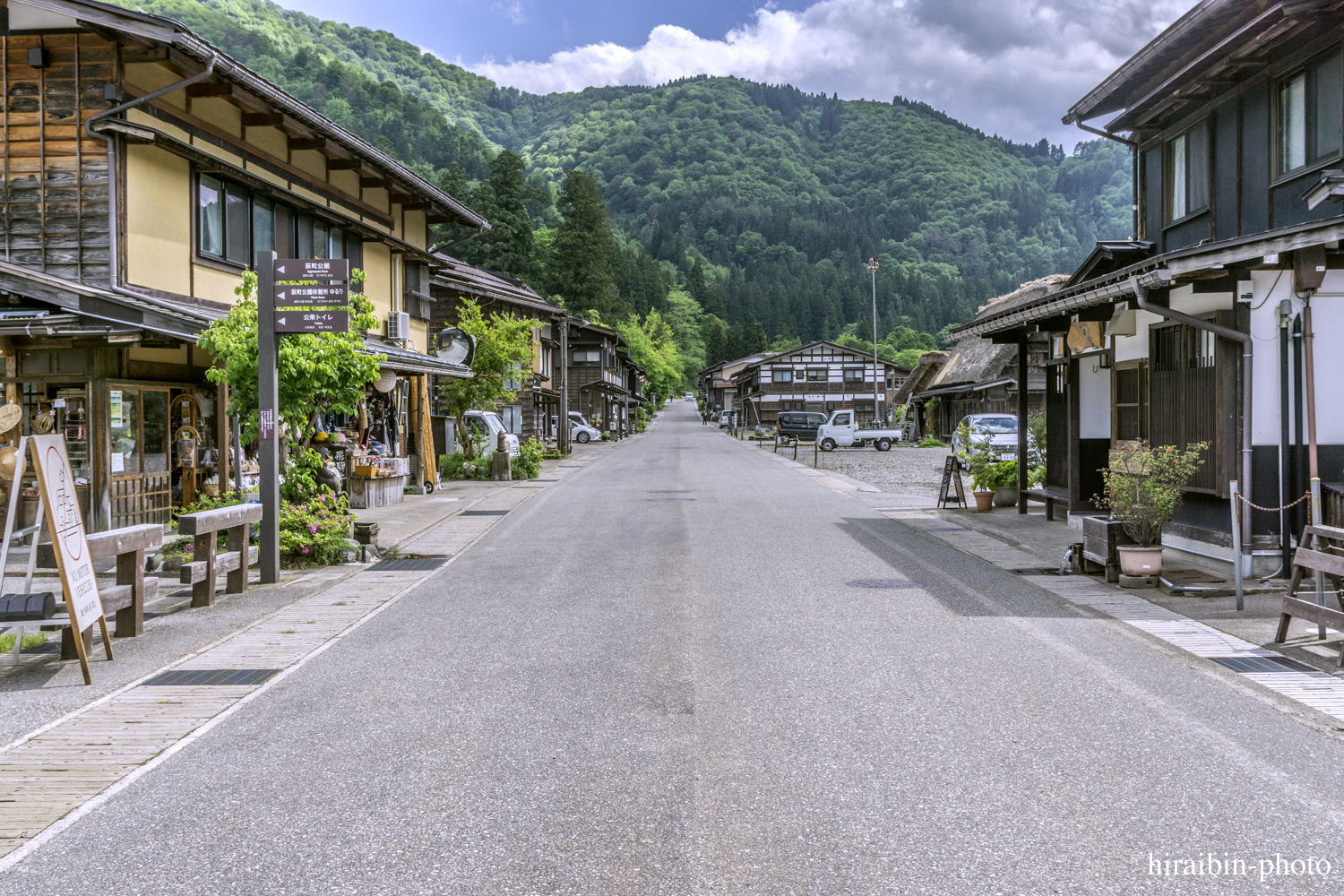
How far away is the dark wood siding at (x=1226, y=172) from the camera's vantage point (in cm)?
1228

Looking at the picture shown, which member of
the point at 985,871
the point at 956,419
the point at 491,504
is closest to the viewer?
the point at 985,871

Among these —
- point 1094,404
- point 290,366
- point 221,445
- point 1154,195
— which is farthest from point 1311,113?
point 221,445

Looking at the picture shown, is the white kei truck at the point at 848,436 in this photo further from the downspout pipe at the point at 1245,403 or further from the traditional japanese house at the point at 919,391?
the downspout pipe at the point at 1245,403

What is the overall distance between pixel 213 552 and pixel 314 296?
2.90 m

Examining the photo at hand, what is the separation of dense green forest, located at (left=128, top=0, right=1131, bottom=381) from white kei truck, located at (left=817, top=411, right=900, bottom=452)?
6745 cm

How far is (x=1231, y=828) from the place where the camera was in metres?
4.13

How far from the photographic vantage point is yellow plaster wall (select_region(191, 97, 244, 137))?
A: 1486cm

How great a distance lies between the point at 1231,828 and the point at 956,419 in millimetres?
51666

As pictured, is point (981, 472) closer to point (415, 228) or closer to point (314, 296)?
point (314, 296)

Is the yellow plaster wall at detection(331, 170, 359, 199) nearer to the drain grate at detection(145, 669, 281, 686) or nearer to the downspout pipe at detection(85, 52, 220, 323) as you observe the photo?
the downspout pipe at detection(85, 52, 220, 323)

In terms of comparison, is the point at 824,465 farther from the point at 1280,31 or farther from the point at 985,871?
the point at 985,871

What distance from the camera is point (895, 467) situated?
34.6 metres

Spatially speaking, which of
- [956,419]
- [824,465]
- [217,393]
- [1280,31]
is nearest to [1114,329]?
[1280,31]

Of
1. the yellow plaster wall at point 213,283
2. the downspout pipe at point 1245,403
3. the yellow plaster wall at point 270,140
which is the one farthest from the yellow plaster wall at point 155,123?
the downspout pipe at point 1245,403
